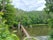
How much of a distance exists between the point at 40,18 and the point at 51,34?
22.1m

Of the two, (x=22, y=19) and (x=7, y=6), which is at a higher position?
Result: (x=7, y=6)

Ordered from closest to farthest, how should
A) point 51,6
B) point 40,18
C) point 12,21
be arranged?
1. point 51,6
2. point 12,21
3. point 40,18

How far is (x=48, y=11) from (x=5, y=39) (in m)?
1.38

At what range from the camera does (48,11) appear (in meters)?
5.06

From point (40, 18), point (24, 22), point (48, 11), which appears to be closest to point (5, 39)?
point (48, 11)

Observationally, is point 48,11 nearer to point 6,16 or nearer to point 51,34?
point 51,34

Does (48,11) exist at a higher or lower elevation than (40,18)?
higher

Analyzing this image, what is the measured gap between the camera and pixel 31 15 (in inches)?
1091

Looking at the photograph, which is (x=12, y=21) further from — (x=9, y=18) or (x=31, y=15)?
(x=31, y=15)

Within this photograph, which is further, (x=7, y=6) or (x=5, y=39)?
(x=7, y=6)

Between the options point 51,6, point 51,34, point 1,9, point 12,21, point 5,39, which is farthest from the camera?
point 12,21

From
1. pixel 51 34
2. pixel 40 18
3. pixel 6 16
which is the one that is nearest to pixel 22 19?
pixel 40 18

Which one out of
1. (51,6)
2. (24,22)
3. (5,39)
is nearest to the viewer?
(51,6)

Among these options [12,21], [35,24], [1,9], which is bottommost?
[35,24]
